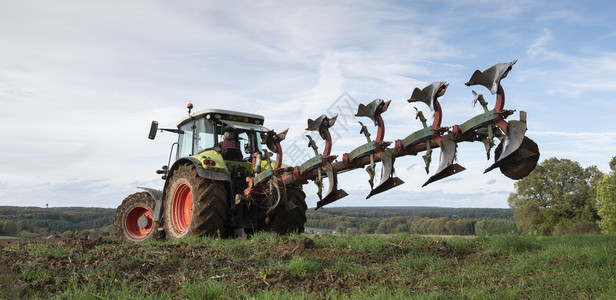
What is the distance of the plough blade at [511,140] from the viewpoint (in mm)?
4672

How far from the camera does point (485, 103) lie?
16.1ft

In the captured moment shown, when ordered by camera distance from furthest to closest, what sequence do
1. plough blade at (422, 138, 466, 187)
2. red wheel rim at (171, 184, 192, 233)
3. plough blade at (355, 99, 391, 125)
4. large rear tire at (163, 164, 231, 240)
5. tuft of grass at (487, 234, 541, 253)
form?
red wheel rim at (171, 184, 192, 233) < large rear tire at (163, 164, 231, 240) < plough blade at (355, 99, 391, 125) < tuft of grass at (487, 234, 541, 253) < plough blade at (422, 138, 466, 187)

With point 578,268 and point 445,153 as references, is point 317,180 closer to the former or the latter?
point 445,153

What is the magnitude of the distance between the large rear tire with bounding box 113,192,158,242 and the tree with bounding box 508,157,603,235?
2666cm

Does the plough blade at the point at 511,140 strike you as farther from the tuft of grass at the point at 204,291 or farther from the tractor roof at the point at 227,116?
the tractor roof at the point at 227,116

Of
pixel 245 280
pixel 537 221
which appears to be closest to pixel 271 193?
pixel 245 280

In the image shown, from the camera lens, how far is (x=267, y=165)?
8.00 metres

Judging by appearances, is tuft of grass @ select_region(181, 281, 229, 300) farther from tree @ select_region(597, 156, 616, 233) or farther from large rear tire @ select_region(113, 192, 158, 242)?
tree @ select_region(597, 156, 616, 233)

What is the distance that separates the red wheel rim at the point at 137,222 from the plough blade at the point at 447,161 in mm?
6883

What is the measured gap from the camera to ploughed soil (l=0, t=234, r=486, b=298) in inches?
146

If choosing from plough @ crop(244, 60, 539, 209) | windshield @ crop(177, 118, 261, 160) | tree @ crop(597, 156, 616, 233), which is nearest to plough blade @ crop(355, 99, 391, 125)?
plough @ crop(244, 60, 539, 209)

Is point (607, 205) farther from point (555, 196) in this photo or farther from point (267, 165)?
point (267, 165)

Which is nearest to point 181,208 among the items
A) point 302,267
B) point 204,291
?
point 302,267

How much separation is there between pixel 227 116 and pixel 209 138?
0.55 meters
